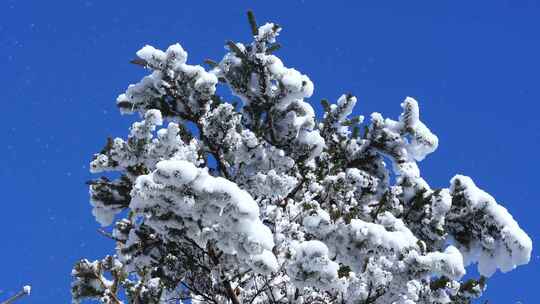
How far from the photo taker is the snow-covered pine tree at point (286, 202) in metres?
6.28

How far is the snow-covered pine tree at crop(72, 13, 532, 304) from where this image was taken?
6277mm

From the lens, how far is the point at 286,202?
920 centimetres

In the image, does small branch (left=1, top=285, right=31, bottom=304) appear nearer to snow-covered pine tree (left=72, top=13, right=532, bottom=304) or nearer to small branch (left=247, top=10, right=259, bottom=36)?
snow-covered pine tree (left=72, top=13, right=532, bottom=304)

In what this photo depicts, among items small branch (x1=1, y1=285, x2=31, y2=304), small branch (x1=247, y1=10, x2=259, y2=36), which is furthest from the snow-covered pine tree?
small branch (x1=1, y1=285, x2=31, y2=304)

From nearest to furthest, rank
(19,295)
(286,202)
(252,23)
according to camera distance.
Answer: (19,295) < (252,23) < (286,202)

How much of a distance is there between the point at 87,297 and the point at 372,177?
5.29 meters

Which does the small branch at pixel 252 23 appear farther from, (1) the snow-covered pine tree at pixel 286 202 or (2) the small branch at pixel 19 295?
(2) the small branch at pixel 19 295

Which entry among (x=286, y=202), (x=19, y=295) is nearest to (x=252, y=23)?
(x=286, y=202)

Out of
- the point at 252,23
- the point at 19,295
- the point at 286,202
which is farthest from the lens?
the point at 286,202

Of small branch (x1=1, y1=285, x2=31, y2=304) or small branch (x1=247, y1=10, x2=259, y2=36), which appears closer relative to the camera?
small branch (x1=1, y1=285, x2=31, y2=304)

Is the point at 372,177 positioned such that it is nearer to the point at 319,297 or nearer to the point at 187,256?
the point at 319,297

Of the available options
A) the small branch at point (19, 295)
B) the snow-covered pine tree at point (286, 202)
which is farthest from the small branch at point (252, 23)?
the small branch at point (19, 295)

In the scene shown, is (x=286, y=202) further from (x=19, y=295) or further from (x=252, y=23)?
(x=19, y=295)

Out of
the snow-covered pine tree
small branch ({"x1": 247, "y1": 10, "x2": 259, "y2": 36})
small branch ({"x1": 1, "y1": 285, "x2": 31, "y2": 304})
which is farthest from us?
small branch ({"x1": 247, "y1": 10, "x2": 259, "y2": 36})
